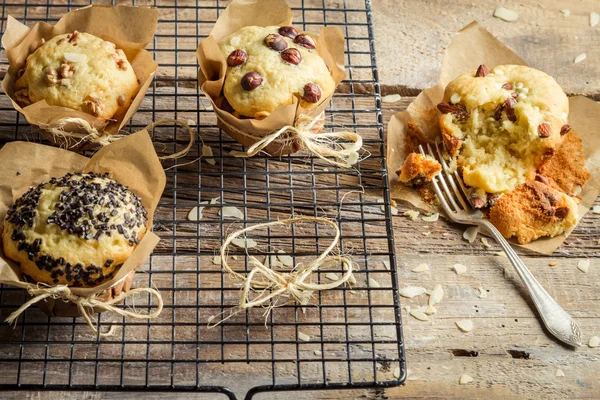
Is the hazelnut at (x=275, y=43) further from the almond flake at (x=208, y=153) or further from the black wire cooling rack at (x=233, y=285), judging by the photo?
the almond flake at (x=208, y=153)

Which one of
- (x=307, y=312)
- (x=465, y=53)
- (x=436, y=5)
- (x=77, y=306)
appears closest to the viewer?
(x=77, y=306)

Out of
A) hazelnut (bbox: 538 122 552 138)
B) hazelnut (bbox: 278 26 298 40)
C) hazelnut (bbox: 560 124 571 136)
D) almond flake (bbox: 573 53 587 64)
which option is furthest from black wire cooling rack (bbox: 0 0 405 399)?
almond flake (bbox: 573 53 587 64)

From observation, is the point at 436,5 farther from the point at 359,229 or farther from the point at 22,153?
the point at 22,153

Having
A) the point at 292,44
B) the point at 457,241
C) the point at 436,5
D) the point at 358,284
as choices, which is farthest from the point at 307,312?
the point at 436,5

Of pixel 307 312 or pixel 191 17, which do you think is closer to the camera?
pixel 307 312

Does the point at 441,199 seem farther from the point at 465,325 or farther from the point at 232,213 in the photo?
the point at 232,213

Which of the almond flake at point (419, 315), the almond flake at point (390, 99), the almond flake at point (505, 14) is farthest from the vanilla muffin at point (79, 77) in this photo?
the almond flake at point (505, 14)

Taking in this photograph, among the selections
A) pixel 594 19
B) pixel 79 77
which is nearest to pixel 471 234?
pixel 594 19
